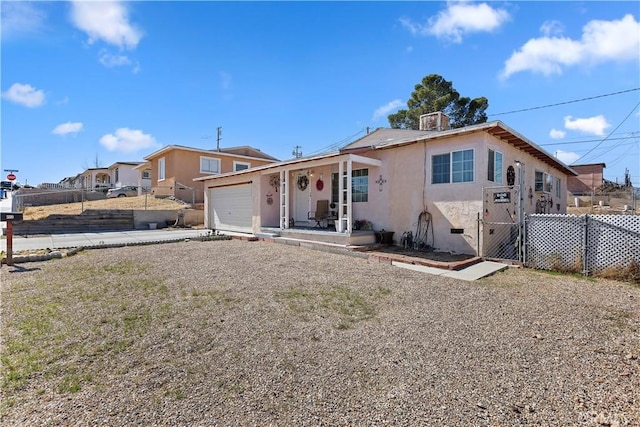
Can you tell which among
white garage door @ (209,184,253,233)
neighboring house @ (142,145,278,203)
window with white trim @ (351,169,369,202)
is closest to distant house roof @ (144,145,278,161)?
neighboring house @ (142,145,278,203)

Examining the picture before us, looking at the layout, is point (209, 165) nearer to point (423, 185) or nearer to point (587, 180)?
point (423, 185)

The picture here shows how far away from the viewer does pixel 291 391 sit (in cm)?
248

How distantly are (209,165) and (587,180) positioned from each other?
36.6 meters

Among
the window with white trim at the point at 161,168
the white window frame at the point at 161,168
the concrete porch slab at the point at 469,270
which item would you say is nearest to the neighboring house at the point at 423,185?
the concrete porch slab at the point at 469,270

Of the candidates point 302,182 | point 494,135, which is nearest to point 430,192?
point 494,135

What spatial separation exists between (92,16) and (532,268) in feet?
38.0

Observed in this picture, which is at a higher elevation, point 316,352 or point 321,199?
point 321,199

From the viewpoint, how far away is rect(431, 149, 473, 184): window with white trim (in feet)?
28.2

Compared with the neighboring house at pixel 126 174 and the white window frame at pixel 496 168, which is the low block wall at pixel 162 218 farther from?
the neighboring house at pixel 126 174

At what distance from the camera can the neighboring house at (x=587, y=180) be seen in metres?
32.2

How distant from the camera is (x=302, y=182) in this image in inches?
511

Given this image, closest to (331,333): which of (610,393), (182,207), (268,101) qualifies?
(610,393)

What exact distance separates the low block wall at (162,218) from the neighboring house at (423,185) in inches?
241

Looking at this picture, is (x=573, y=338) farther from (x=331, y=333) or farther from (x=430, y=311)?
(x=331, y=333)
